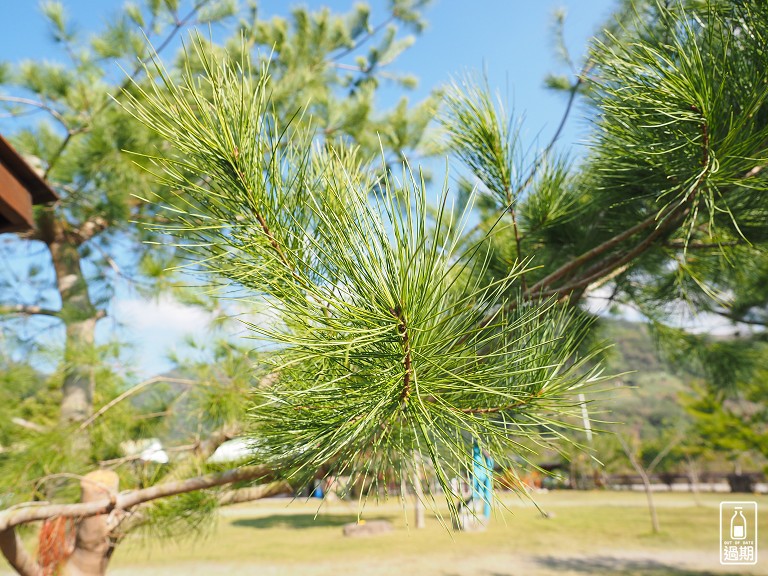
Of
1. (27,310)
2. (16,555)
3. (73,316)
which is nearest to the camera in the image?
(16,555)

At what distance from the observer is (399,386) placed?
1.33ft

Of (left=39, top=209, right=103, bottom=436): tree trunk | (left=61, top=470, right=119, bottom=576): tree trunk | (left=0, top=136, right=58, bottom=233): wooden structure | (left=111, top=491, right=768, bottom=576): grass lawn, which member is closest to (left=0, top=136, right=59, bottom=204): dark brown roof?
(left=0, top=136, right=58, bottom=233): wooden structure

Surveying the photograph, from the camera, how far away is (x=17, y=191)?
3.62 feet

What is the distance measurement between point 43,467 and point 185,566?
14.5 ft

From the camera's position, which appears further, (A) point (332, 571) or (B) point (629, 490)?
(B) point (629, 490)

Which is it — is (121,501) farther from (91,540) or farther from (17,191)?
(17,191)

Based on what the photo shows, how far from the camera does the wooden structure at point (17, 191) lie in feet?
3.44

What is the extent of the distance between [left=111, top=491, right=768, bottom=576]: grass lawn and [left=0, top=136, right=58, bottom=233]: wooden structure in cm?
238


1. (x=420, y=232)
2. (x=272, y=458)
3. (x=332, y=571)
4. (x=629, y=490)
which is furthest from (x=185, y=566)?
(x=629, y=490)

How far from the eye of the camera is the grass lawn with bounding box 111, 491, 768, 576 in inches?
169

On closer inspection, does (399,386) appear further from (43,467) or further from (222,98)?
(43,467)

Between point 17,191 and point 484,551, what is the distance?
5.52 metres

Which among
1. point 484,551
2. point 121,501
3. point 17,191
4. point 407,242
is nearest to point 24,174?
point 17,191

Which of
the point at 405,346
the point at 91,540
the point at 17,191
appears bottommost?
the point at 91,540
